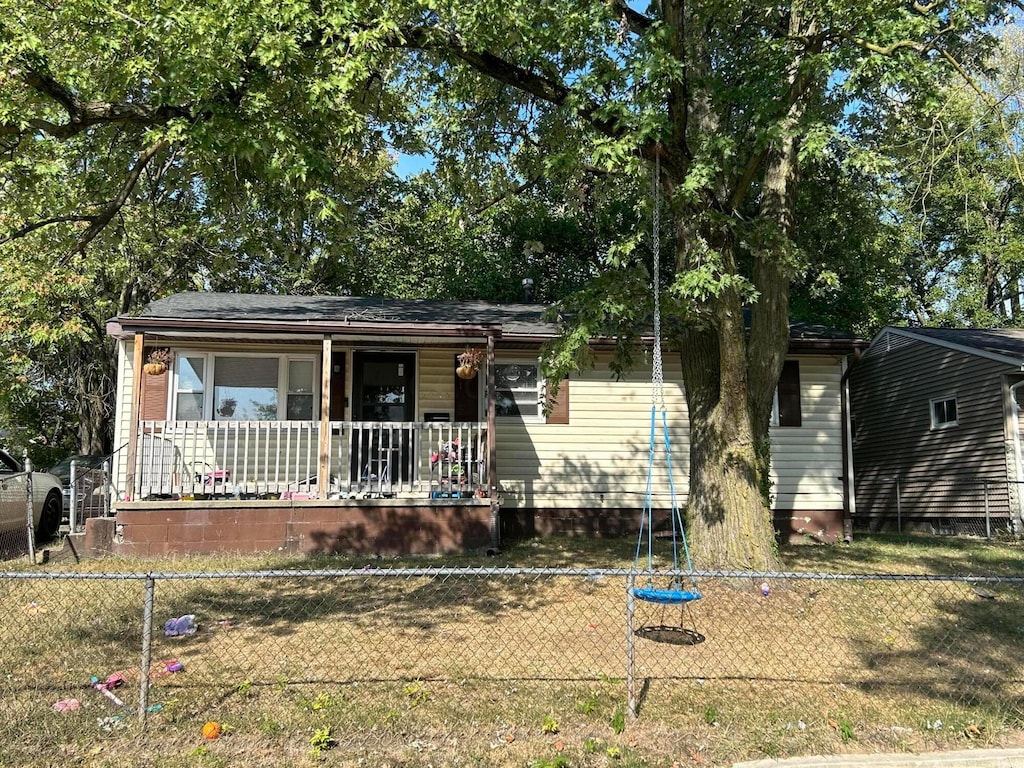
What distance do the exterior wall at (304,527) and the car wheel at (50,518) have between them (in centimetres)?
226

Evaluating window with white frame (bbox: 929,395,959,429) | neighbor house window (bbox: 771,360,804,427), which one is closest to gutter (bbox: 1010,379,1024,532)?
window with white frame (bbox: 929,395,959,429)

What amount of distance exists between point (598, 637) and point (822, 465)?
26.2 ft

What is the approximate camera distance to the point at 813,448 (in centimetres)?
1271

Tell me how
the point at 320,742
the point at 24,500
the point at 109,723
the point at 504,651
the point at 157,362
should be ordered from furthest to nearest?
the point at 157,362 → the point at 24,500 → the point at 504,651 → the point at 109,723 → the point at 320,742

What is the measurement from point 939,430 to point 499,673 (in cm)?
1340

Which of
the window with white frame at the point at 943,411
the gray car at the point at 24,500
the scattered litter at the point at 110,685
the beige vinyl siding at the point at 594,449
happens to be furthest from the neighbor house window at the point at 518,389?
the window with white frame at the point at 943,411

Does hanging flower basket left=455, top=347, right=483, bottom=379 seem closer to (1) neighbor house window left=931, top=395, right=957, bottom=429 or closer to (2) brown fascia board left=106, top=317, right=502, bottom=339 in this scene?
(2) brown fascia board left=106, top=317, right=502, bottom=339

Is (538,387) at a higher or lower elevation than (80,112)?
lower

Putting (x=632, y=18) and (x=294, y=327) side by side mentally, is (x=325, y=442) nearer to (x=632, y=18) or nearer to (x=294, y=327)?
(x=294, y=327)

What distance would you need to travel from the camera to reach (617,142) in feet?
21.2

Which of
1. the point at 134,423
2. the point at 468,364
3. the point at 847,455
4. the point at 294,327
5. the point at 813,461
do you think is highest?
the point at 294,327

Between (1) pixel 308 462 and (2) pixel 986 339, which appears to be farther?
(2) pixel 986 339

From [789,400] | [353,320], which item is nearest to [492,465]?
[353,320]

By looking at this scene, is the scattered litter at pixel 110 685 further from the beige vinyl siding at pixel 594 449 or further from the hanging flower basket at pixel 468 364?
the beige vinyl siding at pixel 594 449
